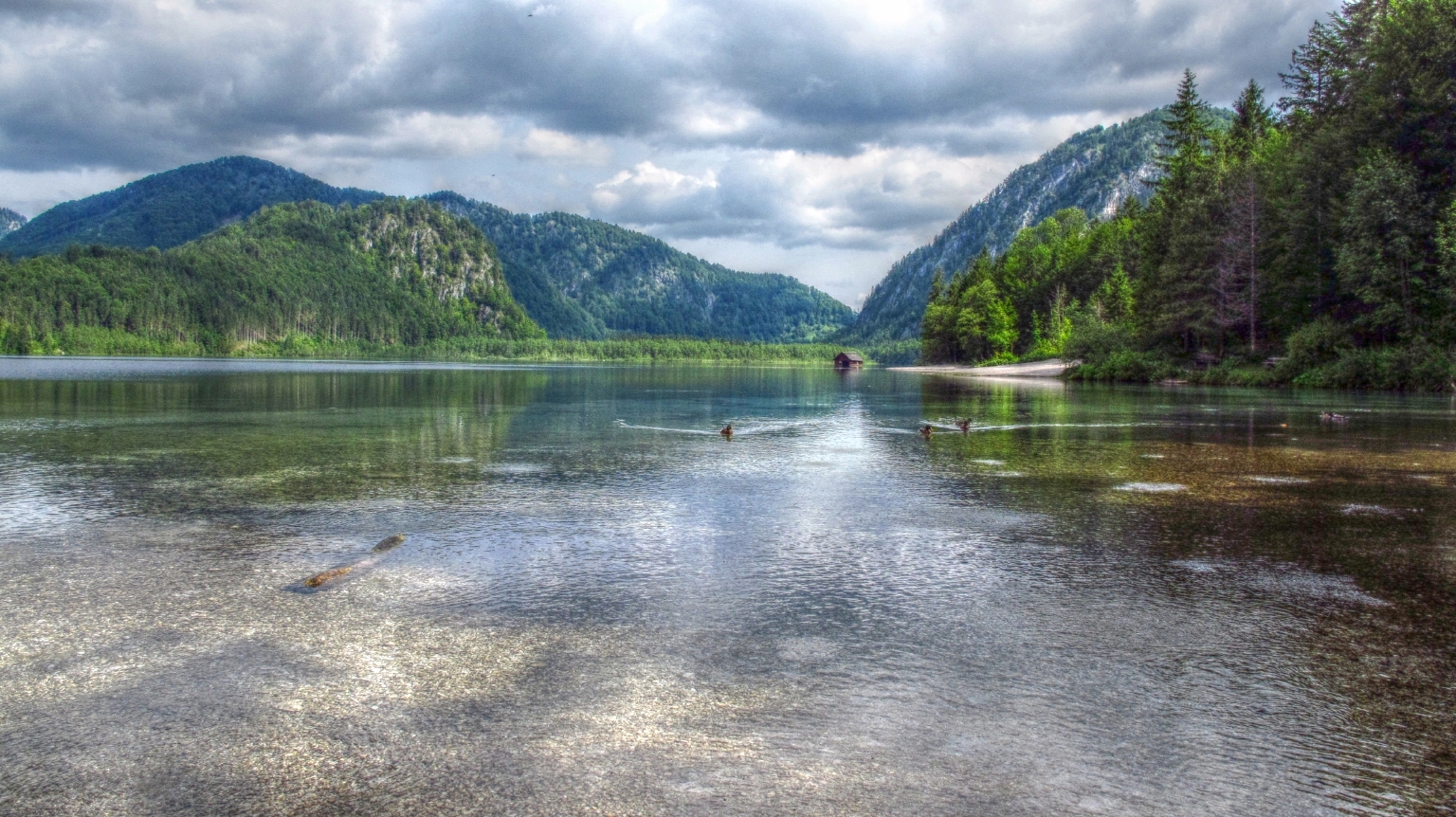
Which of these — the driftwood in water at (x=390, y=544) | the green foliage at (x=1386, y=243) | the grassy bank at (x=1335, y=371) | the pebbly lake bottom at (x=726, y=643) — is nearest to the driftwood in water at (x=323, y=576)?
the pebbly lake bottom at (x=726, y=643)

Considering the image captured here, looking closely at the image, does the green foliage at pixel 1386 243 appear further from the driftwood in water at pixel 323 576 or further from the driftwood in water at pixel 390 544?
the driftwood in water at pixel 323 576

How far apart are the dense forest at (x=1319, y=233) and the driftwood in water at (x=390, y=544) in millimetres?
53901

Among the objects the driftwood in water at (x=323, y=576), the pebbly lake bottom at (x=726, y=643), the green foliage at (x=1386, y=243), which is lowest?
the pebbly lake bottom at (x=726, y=643)

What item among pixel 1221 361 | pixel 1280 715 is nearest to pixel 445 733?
pixel 1280 715

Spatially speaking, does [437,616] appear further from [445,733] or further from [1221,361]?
[1221,361]

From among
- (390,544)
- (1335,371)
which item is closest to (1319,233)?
(1335,371)

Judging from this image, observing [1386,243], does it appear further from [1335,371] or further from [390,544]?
[390,544]

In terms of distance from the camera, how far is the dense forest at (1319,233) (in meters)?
50.0

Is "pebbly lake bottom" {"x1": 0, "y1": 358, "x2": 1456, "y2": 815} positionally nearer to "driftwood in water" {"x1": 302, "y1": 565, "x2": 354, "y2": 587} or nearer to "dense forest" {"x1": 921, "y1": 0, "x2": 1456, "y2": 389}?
"driftwood in water" {"x1": 302, "y1": 565, "x2": 354, "y2": 587}

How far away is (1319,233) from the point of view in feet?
193

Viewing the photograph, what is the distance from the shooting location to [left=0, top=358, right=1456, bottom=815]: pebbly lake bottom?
17.3 ft

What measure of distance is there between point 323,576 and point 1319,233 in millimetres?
66781

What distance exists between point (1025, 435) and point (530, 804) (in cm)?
2439

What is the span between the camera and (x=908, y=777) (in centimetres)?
528
